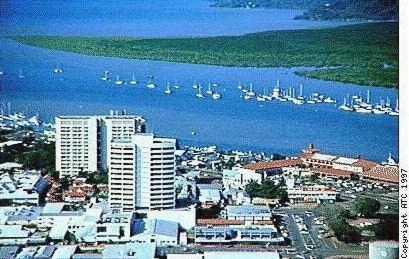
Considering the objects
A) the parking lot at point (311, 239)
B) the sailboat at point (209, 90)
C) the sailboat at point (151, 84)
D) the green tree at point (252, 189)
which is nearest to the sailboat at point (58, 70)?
the sailboat at point (151, 84)

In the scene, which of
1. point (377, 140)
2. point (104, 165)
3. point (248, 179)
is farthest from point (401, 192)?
point (104, 165)

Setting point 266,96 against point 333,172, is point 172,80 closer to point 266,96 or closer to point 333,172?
point 266,96

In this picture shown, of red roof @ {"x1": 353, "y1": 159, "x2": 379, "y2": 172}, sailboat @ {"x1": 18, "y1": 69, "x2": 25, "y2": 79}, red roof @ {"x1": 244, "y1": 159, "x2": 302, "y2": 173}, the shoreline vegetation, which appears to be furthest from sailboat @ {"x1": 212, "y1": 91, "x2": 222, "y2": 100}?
sailboat @ {"x1": 18, "y1": 69, "x2": 25, "y2": 79}

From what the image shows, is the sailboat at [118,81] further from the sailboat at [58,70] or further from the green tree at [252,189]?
the green tree at [252,189]

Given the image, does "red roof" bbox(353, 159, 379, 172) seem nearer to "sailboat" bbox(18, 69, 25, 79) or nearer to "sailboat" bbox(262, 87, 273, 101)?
"sailboat" bbox(262, 87, 273, 101)

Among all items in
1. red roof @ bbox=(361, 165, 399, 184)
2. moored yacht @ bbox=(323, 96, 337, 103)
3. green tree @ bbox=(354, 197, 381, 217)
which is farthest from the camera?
moored yacht @ bbox=(323, 96, 337, 103)

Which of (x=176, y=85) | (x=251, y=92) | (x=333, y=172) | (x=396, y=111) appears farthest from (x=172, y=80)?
(x=396, y=111)

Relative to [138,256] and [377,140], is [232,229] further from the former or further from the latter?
[377,140]
